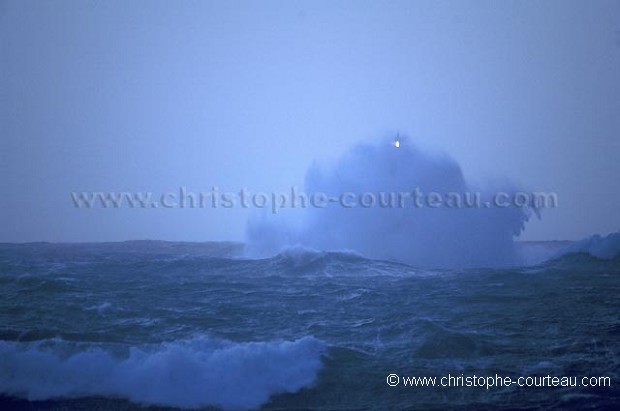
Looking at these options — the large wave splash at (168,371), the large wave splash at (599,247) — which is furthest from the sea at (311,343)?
the large wave splash at (599,247)

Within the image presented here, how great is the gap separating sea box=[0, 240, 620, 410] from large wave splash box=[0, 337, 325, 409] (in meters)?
0.03

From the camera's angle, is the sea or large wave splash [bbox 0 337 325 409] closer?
the sea

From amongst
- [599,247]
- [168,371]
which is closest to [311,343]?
[168,371]

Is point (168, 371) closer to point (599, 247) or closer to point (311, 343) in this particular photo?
point (311, 343)

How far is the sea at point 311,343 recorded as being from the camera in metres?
7.99

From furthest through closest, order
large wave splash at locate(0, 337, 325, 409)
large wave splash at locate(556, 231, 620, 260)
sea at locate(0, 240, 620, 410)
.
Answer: large wave splash at locate(556, 231, 620, 260)
large wave splash at locate(0, 337, 325, 409)
sea at locate(0, 240, 620, 410)

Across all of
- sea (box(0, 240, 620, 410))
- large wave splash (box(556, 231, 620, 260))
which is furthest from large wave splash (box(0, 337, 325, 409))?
large wave splash (box(556, 231, 620, 260))

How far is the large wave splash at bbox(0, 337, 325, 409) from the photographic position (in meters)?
8.30

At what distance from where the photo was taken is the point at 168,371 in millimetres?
8844

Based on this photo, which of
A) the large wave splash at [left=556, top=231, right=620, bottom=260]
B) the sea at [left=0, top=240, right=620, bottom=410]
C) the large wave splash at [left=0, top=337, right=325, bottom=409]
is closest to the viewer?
the sea at [left=0, top=240, right=620, bottom=410]

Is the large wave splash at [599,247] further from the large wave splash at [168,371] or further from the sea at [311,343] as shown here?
the large wave splash at [168,371]

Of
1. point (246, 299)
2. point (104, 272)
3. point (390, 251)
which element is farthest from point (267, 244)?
point (246, 299)

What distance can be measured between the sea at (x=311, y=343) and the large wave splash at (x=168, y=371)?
30 millimetres

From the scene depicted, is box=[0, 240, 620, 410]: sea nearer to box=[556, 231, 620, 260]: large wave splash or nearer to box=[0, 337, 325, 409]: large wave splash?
box=[0, 337, 325, 409]: large wave splash
